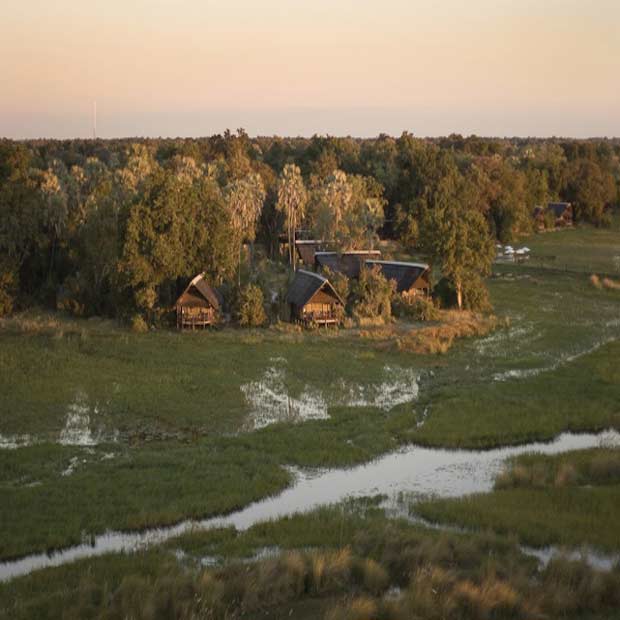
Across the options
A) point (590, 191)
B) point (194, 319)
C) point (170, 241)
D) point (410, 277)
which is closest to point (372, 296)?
point (410, 277)

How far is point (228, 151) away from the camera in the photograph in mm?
82500

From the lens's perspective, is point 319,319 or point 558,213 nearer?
point 319,319

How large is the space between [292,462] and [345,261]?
25676 mm

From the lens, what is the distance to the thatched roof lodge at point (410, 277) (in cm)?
4178

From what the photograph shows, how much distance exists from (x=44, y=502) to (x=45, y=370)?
11.6 meters

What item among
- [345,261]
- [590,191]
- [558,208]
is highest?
[590,191]

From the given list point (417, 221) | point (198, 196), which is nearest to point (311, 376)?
point (198, 196)

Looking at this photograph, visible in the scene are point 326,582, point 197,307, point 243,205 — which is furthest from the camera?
point 243,205

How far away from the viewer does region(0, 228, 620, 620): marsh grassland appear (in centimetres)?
1282

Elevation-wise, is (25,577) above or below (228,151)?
below

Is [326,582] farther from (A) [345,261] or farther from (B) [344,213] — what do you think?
(B) [344,213]

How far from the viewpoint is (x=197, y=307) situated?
37.0m

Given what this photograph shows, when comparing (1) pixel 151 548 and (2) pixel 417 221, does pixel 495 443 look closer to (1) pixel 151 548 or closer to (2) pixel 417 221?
(1) pixel 151 548

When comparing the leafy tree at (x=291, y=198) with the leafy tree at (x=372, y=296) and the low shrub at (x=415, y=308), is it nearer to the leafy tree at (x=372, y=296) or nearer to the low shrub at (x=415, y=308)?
the leafy tree at (x=372, y=296)
